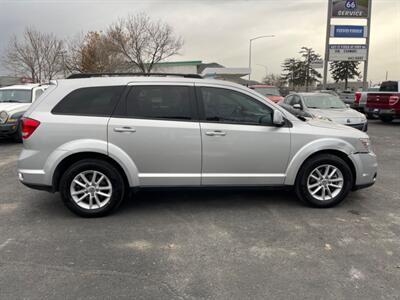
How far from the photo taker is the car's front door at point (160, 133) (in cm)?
445

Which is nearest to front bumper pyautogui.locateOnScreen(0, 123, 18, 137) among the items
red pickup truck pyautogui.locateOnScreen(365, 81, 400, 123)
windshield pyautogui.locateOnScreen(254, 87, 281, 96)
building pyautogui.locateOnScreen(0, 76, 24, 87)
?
windshield pyautogui.locateOnScreen(254, 87, 281, 96)

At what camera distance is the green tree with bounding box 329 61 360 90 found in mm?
70938

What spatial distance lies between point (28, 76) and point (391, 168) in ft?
133

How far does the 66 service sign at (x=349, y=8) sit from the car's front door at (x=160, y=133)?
22342 mm

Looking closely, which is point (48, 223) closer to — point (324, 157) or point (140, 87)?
point (140, 87)

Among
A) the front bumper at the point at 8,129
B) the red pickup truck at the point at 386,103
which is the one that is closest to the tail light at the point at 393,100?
the red pickup truck at the point at 386,103

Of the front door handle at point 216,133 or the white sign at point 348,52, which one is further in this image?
the white sign at point 348,52

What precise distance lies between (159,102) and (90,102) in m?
0.87

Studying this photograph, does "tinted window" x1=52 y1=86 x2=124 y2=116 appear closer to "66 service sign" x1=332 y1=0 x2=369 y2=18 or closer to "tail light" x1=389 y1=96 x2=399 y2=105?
"tail light" x1=389 y1=96 x2=399 y2=105

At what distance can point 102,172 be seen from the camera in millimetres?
4480

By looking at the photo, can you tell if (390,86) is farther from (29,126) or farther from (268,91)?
(29,126)

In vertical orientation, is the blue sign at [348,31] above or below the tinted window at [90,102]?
above

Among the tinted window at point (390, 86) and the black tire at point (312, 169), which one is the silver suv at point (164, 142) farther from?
the tinted window at point (390, 86)

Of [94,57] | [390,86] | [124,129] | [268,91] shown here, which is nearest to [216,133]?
[124,129]
